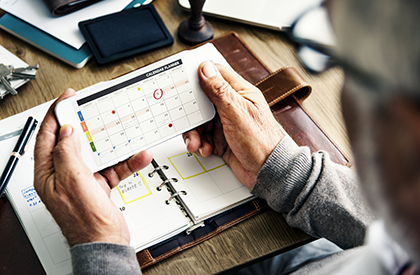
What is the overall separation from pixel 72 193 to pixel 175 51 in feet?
1.66

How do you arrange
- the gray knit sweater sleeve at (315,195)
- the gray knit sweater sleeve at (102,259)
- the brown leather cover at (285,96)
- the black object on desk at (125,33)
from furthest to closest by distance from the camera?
the black object on desk at (125,33) → the brown leather cover at (285,96) → the gray knit sweater sleeve at (315,195) → the gray knit sweater sleeve at (102,259)

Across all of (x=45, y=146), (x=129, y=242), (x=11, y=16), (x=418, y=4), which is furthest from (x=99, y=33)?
(x=418, y=4)

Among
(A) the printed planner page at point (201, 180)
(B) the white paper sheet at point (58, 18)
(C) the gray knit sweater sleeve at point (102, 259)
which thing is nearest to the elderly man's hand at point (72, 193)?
(C) the gray knit sweater sleeve at point (102, 259)

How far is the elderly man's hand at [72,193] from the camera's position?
513mm

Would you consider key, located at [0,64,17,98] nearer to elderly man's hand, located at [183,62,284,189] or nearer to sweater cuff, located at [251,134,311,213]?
elderly man's hand, located at [183,62,284,189]

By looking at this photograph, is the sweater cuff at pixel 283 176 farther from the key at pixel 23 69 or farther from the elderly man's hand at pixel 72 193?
the key at pixel 23 69

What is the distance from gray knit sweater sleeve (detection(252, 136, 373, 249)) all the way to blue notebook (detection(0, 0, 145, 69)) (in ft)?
1.85

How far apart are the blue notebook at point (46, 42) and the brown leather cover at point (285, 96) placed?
1.19 ft

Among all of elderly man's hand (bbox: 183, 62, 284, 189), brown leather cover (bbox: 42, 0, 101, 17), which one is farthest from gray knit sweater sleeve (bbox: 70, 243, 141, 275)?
brown leather cover (bbox: 42, 0, 101, 17)

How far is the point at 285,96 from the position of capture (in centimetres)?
74

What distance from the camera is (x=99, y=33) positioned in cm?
82

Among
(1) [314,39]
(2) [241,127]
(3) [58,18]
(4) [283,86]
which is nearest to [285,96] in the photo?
(4) [283,86]

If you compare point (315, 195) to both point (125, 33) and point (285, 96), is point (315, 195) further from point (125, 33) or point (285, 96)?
point (125, 33)

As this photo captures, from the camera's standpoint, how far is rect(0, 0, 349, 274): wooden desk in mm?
569
